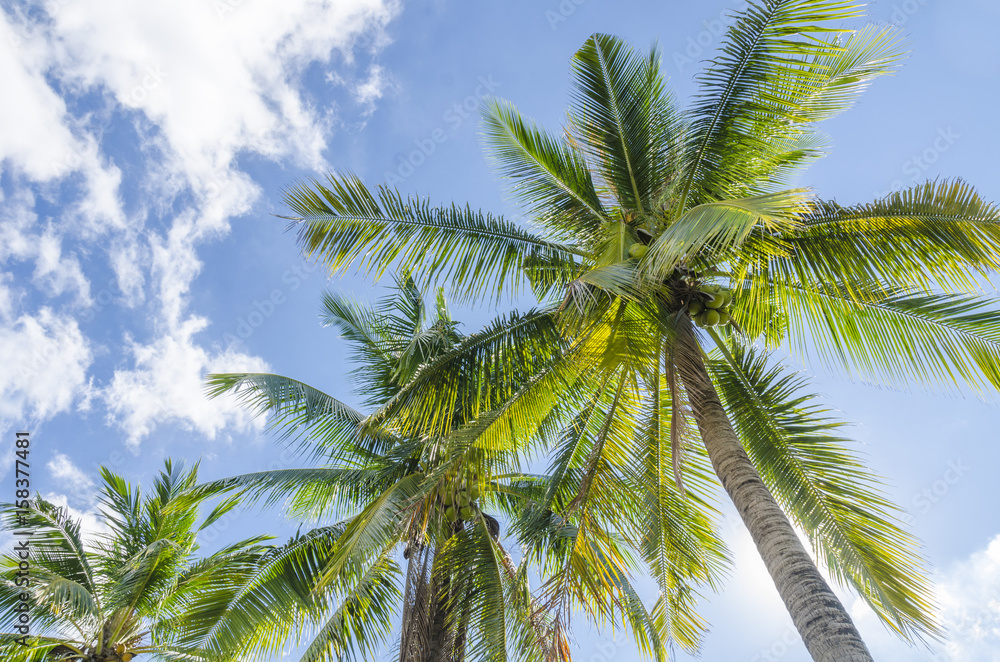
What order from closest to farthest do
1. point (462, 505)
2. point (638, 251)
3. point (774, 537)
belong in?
point (774, 537)
point (638, 251)
point (462, 505)

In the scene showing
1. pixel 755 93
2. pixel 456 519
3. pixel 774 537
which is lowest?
pixel 774 537

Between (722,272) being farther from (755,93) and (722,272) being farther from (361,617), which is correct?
(361,617)

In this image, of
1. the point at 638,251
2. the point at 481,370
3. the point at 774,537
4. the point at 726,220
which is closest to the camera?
the point at 726,220

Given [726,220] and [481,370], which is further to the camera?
[481,370]

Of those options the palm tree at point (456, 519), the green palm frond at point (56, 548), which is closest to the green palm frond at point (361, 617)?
the palm tree at point (456, 519)

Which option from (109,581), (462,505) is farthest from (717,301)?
(109,581)

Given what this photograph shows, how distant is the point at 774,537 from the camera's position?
17.6 feet

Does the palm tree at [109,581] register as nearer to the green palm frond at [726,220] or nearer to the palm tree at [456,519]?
the palm tree at [456,519]

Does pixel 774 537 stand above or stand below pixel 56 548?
below

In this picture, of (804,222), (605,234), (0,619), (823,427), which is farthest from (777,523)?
(0,619)

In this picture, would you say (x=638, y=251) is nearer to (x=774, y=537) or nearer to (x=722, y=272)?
(x=722, y=272)

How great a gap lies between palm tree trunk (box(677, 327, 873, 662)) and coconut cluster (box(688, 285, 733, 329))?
0.65ft

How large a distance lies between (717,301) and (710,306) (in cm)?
8

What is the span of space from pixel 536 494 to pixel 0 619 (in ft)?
25.7
